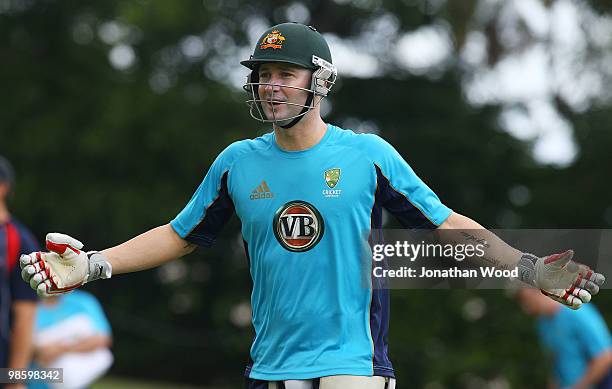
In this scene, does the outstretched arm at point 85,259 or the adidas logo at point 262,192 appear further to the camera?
the adidas logo at point 262,192

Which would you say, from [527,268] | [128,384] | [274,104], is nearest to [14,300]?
[274,104]

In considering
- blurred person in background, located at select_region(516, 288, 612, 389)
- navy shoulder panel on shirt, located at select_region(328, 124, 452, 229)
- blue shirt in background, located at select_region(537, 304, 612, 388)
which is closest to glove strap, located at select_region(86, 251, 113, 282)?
navy shoulder panel on shirt, located at select_region(328, 124, 452, 229)

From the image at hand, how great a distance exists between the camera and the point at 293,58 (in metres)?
5.10

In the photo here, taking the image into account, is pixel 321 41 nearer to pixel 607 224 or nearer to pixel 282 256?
pixel 282 256

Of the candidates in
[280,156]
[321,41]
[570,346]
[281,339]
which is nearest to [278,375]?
[281,339]

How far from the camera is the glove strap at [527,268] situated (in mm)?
4992

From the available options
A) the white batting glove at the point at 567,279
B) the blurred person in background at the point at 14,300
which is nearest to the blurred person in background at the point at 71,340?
the blurred person in background at the point at 14,300

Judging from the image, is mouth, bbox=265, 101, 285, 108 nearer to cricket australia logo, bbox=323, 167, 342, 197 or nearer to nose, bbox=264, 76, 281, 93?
nose, bbox=264, 76, 281, 93

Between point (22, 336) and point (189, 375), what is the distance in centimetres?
1866

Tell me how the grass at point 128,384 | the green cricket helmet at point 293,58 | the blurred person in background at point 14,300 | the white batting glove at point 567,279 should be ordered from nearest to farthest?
the white batting glove at point 567,279 → the green cricket helmet at point 293,58 → the blurred person in background at point 14,300 → the grass at point 128,384

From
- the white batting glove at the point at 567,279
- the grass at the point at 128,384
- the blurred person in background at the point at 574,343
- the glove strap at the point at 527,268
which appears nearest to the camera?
the white batting glove at the point at 567,279

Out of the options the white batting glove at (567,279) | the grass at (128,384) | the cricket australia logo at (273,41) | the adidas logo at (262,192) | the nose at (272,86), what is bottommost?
the grass at (128,384)

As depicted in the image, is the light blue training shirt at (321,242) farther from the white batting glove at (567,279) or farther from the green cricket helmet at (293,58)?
the white batting glove at (567,279)

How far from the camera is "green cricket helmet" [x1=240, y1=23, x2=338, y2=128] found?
510 centimetres
